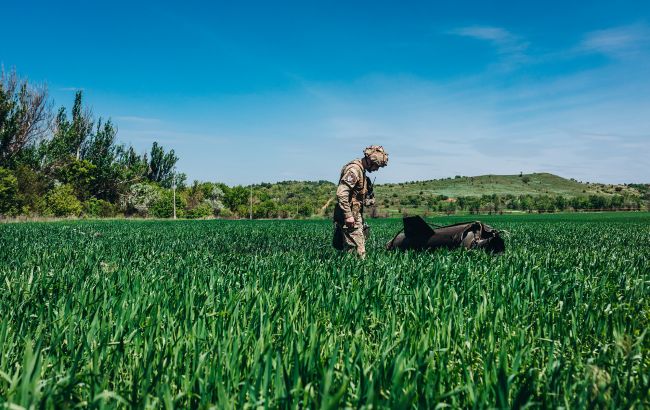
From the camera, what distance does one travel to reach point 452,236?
27.8 feet

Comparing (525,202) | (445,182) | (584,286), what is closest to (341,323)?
(584,286)

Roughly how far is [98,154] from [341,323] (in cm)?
5473

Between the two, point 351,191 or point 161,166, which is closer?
point 351,191

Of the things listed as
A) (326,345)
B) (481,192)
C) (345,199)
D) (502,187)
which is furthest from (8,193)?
(502,187)

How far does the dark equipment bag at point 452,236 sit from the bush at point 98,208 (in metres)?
44.4

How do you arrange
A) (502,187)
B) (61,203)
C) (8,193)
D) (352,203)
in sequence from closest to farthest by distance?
(352,203)
(8,193)
(61,203)
(502,187)

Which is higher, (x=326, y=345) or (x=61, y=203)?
(x=61, y=203)

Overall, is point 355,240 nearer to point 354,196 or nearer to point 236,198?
point 354,196

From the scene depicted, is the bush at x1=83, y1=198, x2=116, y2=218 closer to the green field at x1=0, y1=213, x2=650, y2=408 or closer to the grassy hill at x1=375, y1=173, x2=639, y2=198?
the green field at x1=0, y1=213, x2=650, y2=408

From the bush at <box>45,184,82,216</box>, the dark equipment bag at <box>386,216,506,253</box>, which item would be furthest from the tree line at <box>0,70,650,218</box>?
the dark equipment bag at <box>386,216,506,253</box>

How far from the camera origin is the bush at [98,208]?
4475 cm

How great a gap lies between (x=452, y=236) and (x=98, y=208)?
45538mm

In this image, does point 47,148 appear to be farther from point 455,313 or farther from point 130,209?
point 455,313

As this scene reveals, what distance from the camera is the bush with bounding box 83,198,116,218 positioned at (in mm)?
44750
